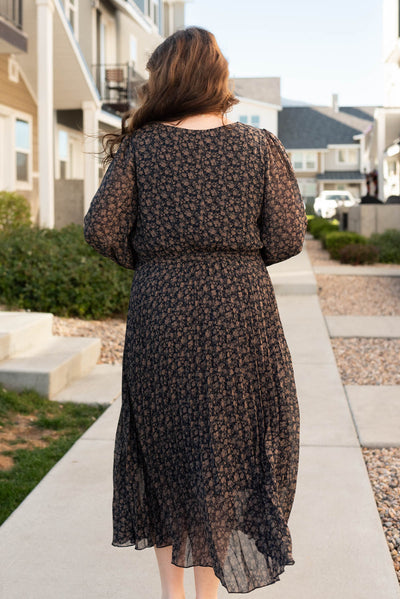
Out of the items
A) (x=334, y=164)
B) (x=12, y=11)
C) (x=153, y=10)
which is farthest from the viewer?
(x=334, y=164)

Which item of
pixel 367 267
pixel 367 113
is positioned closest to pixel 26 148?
pixel 367 267

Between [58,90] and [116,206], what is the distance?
43.9 feet

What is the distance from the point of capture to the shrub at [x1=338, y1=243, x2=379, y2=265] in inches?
552

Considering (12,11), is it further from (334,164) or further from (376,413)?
(334,164)

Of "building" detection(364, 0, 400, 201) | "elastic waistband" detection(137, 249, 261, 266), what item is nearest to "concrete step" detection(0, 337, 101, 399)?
"elastic waistband" detection(137, 249, 261, 266)

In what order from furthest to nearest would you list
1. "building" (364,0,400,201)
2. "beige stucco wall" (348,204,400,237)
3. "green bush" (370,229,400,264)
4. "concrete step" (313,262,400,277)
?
"building" (364,0,400,201)
"beige stucco wall" (348,204,400,237)
"green bush" (370,229,400,264)
"concrete step" (313,262,400,277)

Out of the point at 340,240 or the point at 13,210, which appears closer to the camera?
the point at 13,210

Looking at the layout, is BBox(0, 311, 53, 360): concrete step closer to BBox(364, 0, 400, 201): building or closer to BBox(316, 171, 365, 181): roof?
A: BBox(364, 0, 400, 201): building

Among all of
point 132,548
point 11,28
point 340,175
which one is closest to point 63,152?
point 11,28

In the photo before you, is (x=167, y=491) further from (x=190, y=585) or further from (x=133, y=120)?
(x=133, y=120)

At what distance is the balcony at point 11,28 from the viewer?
11166 mm

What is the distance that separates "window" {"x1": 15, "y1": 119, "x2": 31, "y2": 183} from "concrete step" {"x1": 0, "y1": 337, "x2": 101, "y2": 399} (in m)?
8.44

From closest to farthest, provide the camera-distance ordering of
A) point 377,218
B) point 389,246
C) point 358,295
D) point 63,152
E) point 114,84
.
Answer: point 358,295 < point 389,246 < point 377,218 < point 63,152 < point 114,84

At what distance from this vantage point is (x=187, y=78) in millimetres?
2139
